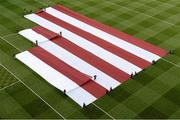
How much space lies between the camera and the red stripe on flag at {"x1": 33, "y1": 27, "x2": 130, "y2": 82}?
25.2 metres

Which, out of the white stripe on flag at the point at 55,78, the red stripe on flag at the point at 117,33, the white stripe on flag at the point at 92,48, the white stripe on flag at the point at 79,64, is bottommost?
the white stripe on flag at the point at 55,78

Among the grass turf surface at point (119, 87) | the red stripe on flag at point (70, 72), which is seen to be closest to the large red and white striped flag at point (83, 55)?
the red stripe on flag at point (70, 72)

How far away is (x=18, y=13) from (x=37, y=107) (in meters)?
16.5

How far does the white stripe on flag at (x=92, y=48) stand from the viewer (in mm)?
26188

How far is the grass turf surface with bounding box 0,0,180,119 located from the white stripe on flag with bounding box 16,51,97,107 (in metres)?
0.47

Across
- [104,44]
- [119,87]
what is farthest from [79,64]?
[119,87]

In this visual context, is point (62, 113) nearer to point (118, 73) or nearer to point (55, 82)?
point (55, 82)

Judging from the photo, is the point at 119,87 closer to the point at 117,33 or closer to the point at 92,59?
the point at 92,59

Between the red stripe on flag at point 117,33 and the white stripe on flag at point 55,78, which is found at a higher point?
the red stripe on flag at point 117,33

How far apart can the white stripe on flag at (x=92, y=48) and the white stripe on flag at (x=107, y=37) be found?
177 cm

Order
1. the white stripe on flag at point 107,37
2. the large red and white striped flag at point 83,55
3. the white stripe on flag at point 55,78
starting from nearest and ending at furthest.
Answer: the white stripe on flag at point 55,78, the large red and white striped flag at point 83,55, the white stripe on flag at point 107,37

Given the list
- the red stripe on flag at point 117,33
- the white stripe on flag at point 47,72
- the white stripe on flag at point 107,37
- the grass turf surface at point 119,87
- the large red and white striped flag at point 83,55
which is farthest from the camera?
the red stripe on flag at point 117,33

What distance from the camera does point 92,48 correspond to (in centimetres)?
2867

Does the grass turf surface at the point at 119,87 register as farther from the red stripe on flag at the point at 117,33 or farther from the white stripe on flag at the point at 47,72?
the red stripe on flag at the point at 117,33
